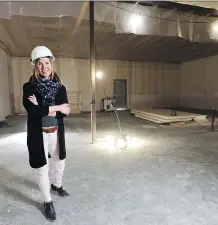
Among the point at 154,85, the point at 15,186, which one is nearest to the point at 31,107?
the point at 15,186

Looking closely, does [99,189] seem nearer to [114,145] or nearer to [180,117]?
[114,145]

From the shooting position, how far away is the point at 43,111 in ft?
5.06

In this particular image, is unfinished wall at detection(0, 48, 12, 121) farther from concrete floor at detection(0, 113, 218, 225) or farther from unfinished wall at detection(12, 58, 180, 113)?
concrete floor at detection(0, 113, 218, 225)

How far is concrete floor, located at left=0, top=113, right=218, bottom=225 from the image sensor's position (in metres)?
1.69

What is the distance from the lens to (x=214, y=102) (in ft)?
31.5

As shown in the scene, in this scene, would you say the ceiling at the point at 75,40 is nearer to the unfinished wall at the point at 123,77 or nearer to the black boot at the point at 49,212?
the unfinished wall at the point at 123,77

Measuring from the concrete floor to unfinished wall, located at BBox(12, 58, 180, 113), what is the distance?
247 inches

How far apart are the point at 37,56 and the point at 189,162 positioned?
96.5 inches

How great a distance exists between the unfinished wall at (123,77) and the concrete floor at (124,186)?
247 inches

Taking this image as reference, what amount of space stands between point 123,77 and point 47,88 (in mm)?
9218

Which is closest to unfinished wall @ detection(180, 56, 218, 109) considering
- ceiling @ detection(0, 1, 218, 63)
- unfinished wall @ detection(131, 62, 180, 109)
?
unfinished wall @ detection(131, 62, 180, 109)

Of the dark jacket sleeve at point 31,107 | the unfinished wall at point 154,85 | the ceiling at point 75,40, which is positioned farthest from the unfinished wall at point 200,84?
the dark jacket sleeve at point 31,107

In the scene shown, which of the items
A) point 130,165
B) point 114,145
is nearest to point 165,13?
point 114,145

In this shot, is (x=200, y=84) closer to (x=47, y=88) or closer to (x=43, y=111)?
(x=47, y=88)
